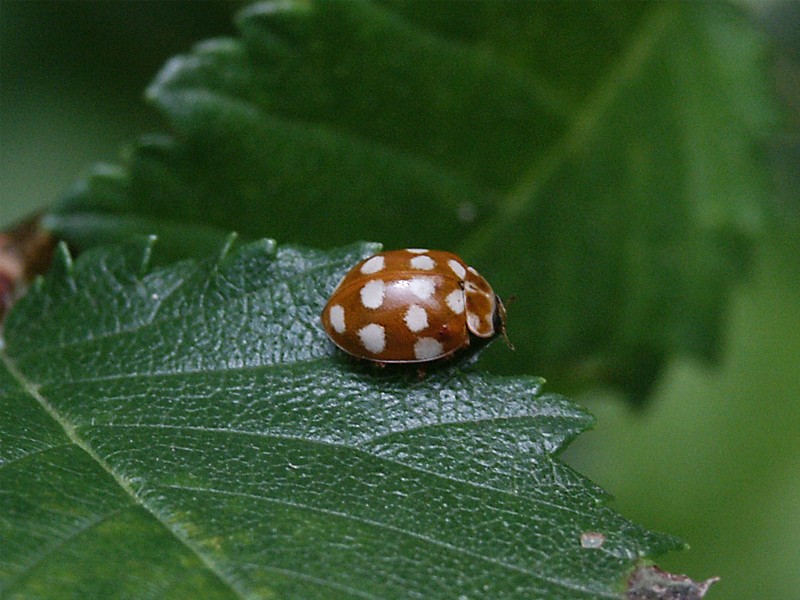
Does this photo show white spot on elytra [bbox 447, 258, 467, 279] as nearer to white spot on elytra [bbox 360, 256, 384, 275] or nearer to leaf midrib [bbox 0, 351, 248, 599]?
white spot on elytra [bbox 360, 256, 384, 275]

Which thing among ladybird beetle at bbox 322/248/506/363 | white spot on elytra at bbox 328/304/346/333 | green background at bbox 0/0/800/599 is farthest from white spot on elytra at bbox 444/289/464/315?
green background at bbox 0/0/800/599

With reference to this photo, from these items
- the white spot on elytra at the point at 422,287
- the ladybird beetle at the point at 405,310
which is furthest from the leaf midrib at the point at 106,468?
the white spot on elytra at the point at 422,287

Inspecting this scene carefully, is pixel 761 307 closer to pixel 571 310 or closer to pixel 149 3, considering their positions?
pixel 571 310

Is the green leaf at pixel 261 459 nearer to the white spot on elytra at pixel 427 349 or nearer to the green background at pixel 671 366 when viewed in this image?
the white spot on elytra at pixel 427 349

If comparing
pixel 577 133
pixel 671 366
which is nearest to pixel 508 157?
pixel 577 133

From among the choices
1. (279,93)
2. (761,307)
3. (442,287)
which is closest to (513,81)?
(279,93)

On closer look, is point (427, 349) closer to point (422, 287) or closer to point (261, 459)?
point (422, 287)
